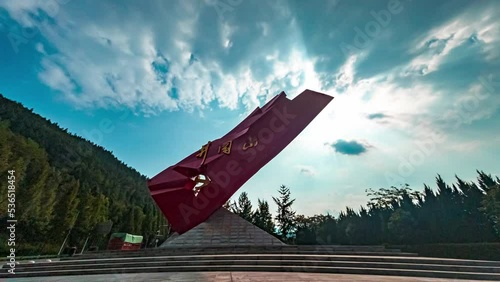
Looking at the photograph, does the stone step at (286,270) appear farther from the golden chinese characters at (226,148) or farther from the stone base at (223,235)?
the golden chinese characters at (226,148)

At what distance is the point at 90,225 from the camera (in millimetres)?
24750

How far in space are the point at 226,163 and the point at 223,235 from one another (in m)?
2.55

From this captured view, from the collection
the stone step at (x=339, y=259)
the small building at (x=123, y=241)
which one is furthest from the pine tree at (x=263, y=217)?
the stone step at (x=339, y=259)

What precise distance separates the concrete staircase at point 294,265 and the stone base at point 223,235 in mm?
1044

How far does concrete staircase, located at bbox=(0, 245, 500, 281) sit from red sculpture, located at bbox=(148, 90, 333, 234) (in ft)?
5.55

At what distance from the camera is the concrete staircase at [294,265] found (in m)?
5.80

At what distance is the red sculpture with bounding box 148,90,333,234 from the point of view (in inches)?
367

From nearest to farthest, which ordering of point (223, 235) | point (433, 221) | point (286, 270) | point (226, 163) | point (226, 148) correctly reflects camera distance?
point (286, 270) → point (223, 235) → point (226, 163) → point (226, 148) → point (433, 221)

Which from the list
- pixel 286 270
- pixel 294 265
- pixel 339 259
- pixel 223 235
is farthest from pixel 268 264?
pixel 223 235

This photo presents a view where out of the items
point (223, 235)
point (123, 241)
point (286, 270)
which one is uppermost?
point (123, 241)

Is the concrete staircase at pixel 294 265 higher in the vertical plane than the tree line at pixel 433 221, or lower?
lower

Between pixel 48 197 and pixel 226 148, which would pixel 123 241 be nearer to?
pixel 48 197

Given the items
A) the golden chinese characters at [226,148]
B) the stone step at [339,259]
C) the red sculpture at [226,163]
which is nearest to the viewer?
the stone step at [339,259]

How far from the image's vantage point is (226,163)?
956 cm
